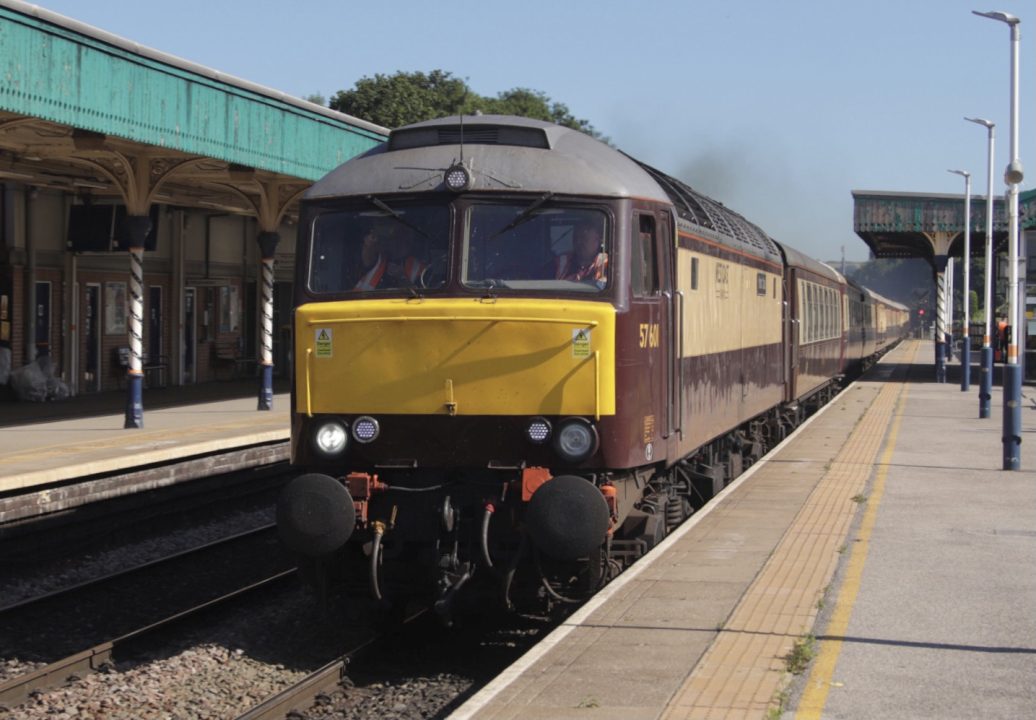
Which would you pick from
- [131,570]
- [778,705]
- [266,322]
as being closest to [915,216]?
[266,322]

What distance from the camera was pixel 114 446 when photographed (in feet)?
54.3

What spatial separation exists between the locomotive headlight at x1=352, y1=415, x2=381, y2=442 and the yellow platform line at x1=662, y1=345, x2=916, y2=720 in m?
2.53

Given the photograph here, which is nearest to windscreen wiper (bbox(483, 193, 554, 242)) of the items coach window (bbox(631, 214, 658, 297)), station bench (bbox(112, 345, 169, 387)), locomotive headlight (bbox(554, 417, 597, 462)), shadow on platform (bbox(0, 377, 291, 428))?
coach window (bbox(631, 214, 658, 297))

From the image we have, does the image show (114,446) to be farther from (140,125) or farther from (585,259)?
(585,259)

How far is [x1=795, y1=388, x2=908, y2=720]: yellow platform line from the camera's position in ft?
21.9

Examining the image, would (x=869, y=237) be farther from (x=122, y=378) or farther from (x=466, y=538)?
(x=466, y=538)

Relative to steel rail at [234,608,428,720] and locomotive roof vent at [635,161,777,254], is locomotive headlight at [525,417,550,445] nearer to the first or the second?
steel rail at [234,608,428,720]

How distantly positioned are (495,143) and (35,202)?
17415 mm

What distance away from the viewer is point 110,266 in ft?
89.1

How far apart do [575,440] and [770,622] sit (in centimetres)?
164

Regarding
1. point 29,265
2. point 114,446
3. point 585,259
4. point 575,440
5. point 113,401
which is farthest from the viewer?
point 113,401

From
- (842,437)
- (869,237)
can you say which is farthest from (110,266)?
(869,237)

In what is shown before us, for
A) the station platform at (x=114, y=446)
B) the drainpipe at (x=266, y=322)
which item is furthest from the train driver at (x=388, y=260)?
the drainpipe at (x=266, y=322)

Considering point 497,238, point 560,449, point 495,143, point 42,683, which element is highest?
point 495,143
